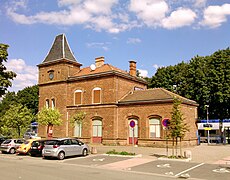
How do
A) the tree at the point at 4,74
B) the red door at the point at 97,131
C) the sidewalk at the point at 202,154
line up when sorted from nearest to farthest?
the sidewalk at the point at 202,154 → the tree at the point at 4,74 → the red door at the point at 97,131

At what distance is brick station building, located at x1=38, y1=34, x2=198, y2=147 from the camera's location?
3263cm

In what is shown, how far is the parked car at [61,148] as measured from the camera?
69.0 feet

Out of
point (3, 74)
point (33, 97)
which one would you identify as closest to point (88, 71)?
point (3, 74)

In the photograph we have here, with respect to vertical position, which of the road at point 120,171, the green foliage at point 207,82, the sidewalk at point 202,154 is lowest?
the sidewalk at point 202,154

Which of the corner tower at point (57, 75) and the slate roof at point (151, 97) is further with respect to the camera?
the corner tower at point (57, 75)

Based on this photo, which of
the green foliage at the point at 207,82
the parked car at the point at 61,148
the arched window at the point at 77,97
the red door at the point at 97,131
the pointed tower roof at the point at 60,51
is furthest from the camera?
the green foliage at the point at 207,82

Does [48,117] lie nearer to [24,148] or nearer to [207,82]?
[24,148]


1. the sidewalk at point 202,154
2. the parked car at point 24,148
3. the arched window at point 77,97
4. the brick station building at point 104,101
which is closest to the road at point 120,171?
the sidewalk at point 202,154

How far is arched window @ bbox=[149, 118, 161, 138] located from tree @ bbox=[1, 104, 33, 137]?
14763 mm

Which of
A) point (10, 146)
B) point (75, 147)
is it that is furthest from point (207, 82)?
point (10, 146)

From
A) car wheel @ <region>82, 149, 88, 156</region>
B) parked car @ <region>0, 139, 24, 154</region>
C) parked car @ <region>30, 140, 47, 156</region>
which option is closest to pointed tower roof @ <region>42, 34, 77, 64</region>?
parked car @ <region>0, 139, 24, 154</region>

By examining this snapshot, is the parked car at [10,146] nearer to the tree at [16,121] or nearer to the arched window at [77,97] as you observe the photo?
the tree at [16,121]

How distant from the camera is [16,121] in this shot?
1328 inches

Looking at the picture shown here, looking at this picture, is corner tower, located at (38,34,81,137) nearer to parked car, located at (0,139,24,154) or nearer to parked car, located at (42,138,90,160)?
parked car, located at (0,139,24,154)
